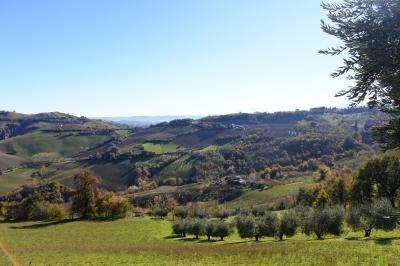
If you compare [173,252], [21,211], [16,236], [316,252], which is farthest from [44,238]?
[316,252]

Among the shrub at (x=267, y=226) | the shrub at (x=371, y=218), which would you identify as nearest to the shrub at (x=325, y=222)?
the shrub at (x=371, y=218)

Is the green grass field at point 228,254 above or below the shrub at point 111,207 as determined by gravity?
above

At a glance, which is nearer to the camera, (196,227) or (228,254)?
(228,254)

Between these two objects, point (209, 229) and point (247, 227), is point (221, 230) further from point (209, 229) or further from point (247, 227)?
point (247, 227)

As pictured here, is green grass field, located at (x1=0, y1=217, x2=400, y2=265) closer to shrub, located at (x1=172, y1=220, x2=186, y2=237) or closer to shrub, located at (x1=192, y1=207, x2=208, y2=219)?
shrub, located at (x1=172, y1=220, x2=186, y2=237)

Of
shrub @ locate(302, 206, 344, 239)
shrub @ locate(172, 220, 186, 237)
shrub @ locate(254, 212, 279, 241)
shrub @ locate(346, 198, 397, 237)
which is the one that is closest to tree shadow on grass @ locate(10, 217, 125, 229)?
shrub @ locate(172, 220, 186, 237)

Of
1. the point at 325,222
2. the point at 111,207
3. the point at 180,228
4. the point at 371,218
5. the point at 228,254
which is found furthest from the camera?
the point at 111,207

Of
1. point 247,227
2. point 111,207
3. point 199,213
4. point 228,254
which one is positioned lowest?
point 199,213

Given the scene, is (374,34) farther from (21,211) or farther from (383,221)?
(21,211)

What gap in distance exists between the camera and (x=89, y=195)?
112 metres

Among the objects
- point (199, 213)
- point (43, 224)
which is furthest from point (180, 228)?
point (43, 224)

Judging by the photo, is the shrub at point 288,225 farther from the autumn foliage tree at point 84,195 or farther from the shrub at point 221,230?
the autumn foliage tree at point 84,195

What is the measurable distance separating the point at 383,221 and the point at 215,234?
32.1 meters

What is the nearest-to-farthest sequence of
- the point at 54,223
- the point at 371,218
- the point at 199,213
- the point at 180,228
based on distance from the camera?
1. the point at 371,218
2. the point at 180,228
3. the point at 54,223
4. the point at 199,213
